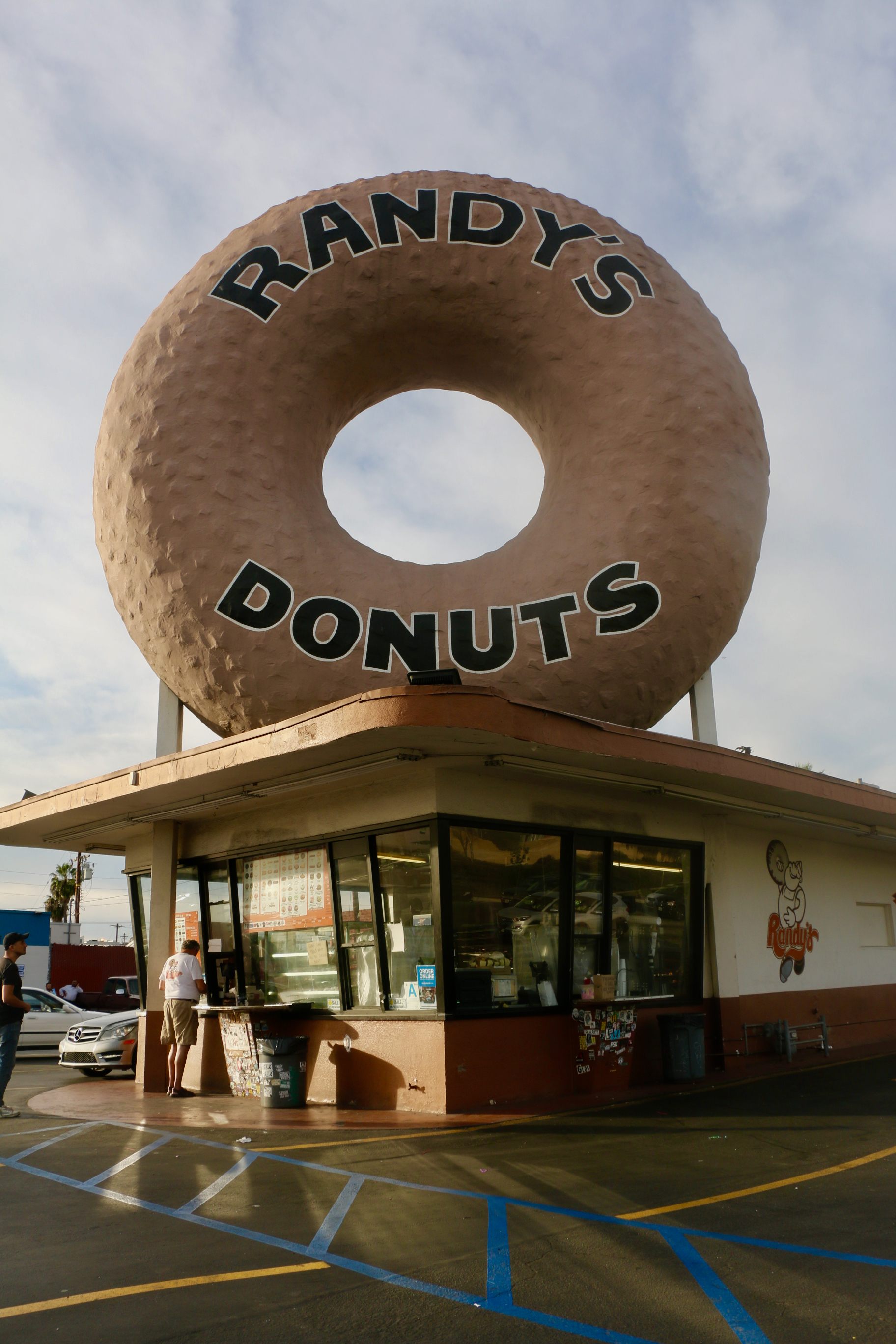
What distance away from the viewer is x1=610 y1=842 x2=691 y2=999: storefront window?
35.1 ft

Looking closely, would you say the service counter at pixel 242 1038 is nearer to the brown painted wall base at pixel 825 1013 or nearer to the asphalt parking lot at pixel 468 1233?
the asphalt parking lot at pixel 468 1233

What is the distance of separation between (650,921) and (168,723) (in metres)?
5.71

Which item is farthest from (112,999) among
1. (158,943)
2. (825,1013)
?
Answer: (825,1013)

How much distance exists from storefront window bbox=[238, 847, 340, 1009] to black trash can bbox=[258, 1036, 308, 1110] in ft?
2.37

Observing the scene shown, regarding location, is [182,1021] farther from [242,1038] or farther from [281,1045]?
[281,1045]

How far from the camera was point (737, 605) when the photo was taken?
1059 cm

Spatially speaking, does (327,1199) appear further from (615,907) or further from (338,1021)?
(615,907)

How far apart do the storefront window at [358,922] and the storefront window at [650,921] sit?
8.31 feet

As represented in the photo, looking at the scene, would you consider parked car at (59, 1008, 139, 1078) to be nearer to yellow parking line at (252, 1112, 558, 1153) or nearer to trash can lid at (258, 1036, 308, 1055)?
trash can lid at (258, 1036, 308, 1055)

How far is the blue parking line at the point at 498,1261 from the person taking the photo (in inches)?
161

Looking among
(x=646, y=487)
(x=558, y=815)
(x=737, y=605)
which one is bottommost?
(x=558, y=815)

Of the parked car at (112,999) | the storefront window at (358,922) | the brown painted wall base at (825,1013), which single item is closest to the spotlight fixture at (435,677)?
the storefront window at (358,922)

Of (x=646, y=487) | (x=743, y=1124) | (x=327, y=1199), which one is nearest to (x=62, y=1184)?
(x=327, y=1199)

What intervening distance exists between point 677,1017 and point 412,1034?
2.92 metres
